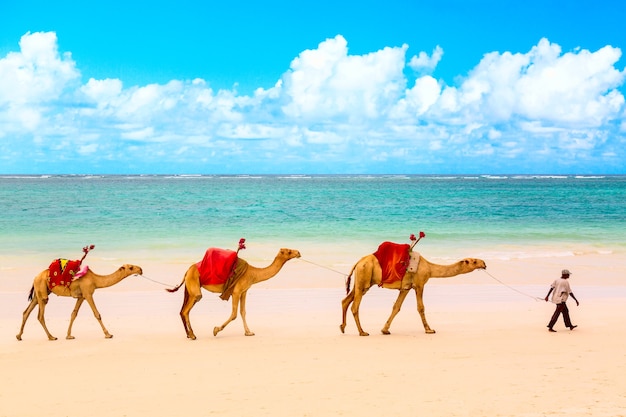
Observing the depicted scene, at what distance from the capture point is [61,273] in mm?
11000

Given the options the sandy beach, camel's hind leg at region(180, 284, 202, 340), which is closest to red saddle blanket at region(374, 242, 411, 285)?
the sandy beach

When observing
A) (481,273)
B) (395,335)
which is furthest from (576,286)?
(395,335)

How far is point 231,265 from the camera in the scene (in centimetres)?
1121

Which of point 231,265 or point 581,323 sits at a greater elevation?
point 231,265

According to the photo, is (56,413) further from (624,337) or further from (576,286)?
(576,286)

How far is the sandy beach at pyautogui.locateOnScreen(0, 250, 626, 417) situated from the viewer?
765 cm

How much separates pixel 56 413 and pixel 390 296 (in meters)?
10.6

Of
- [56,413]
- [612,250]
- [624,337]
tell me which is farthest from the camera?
[612,250]

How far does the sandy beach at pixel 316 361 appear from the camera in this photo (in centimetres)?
765

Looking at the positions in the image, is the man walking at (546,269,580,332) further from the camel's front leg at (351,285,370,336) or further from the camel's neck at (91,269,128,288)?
the camel's neck at (91,269,128,288)

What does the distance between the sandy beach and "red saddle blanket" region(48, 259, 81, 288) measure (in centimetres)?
97

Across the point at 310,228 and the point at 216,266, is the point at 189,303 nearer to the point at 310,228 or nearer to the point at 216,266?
the point at 216,266

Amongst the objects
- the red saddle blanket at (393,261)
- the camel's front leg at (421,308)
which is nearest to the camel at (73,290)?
the red saddle blanket at (393,261)

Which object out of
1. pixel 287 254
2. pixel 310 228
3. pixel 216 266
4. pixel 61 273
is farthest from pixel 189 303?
pixel 310 228
